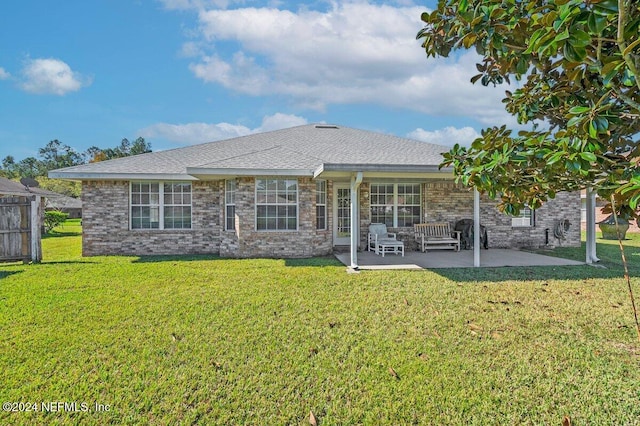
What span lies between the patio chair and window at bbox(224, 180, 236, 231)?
15.8 feet

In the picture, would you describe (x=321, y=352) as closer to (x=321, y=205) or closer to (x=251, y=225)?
(x=251, y=225)

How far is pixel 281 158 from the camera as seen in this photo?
36.9 ft

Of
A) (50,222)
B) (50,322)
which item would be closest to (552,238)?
(50,322)

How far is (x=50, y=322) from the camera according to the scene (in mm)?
4855

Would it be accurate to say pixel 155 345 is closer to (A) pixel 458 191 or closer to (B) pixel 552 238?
(A) pixel 458 191

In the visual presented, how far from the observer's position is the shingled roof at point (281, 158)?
32.7 ft

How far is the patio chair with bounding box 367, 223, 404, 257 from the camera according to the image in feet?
36.0

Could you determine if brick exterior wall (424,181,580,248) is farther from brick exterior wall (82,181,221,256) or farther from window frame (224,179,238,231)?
brick exterior wall (82,181,221,256)

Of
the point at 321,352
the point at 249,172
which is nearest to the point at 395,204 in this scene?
the point at 249,172

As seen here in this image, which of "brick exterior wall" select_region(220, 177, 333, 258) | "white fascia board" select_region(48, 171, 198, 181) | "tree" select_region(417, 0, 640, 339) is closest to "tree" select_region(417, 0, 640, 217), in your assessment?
"tree" select_region(417, 0, 640, 339)

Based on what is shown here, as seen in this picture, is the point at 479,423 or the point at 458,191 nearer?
the point at 479,423

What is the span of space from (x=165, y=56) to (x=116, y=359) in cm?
1339

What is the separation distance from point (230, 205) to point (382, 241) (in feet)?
17.5

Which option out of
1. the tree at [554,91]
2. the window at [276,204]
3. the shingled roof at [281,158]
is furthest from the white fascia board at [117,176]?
the tree at [554,91]
